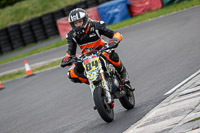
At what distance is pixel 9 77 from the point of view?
66.9 feet

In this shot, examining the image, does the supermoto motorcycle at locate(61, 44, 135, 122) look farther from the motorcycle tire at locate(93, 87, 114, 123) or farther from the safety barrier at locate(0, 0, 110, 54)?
the safety barrier at locate(0, 0, 110, 54)

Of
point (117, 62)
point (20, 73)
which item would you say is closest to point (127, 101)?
point (117, 62)

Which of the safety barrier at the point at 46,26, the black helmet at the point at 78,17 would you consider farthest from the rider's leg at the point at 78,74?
the safety barrier at the point at 46,26

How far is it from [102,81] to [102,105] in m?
0.60

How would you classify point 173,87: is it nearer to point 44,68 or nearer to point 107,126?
point 107,126

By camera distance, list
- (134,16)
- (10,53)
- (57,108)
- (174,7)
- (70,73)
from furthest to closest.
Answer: (10,53) < (134,16) < (174,7) < (57,108) < (70,73)

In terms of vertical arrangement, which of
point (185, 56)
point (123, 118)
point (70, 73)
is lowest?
point (185, 56)

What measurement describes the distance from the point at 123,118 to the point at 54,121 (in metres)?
2.13

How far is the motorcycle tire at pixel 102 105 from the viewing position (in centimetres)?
693

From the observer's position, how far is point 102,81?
742 centimetres

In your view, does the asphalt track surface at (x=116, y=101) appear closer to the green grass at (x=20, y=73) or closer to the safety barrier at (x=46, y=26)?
the green grass at (x=20, y=73)

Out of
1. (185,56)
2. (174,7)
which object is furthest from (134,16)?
(185,56)

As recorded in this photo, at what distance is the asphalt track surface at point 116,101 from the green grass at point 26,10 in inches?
755

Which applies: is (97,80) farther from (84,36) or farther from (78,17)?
(78,17)
